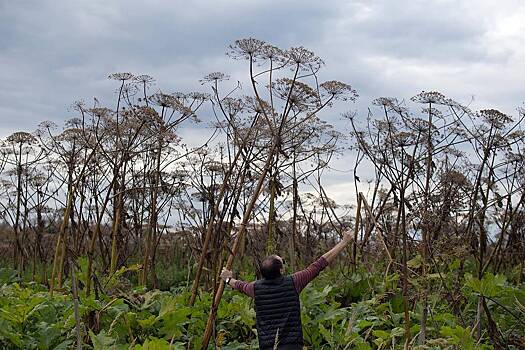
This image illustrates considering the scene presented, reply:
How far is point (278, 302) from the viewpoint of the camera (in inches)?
221

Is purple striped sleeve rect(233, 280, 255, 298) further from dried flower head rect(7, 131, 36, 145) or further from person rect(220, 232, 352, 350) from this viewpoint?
dried flower head rect(7, 131, 36, 145)

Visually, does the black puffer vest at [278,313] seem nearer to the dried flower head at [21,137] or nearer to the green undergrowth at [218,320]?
the green undergrowth at [218,320]

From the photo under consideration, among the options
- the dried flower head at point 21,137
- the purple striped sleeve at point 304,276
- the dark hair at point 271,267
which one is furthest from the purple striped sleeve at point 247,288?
the dried flower head at point 21,137

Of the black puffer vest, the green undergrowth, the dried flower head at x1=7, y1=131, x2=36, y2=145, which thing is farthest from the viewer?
the dried flower head at x1=7, y1=131, x2=36, y2=145

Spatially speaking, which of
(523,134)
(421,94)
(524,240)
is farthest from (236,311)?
(524,240)

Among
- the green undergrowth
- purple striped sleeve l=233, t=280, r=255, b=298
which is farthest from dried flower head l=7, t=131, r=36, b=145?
purple striped sleeve l=233, t=280, r=255, b=298

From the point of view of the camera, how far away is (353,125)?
8305mm

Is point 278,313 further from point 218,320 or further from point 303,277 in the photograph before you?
point 218,320

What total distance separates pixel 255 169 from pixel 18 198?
5302 mm

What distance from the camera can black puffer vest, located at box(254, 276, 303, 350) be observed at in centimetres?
551

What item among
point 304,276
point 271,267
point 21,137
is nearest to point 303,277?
point 304,276

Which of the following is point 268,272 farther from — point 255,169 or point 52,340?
point 52,340

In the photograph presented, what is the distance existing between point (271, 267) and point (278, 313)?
0.35 m

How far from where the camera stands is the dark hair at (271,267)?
5645 millimetres
